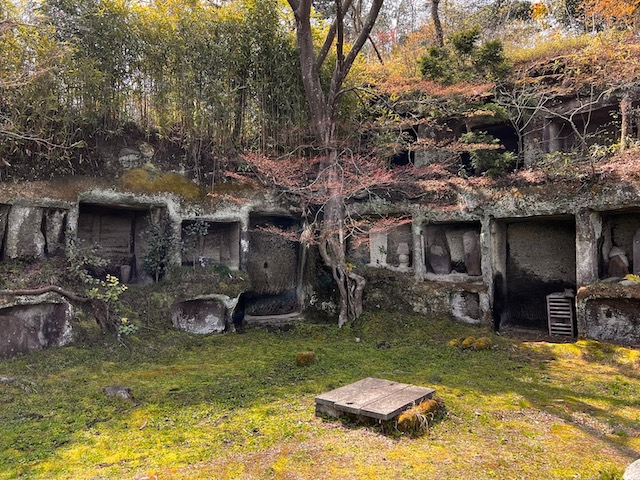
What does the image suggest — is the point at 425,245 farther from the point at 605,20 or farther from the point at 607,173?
the point at 605,20

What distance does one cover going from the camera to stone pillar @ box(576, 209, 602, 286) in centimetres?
933

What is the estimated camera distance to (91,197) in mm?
9758

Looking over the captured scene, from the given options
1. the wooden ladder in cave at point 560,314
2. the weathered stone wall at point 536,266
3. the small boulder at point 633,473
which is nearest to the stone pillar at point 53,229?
the small boulder at point 633,473

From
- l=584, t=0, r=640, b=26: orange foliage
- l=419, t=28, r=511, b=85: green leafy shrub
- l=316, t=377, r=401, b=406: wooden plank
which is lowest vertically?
l=316, t=377, r=401, b=406: wooden plank

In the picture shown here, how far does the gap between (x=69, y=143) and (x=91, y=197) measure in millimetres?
1255

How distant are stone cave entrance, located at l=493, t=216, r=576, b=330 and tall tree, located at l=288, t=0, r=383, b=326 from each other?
3.73 m

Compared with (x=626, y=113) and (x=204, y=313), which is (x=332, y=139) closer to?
(x=204, y=313)

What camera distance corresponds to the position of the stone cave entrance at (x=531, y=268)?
11.3 metres

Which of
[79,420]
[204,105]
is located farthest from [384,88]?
[79,420]

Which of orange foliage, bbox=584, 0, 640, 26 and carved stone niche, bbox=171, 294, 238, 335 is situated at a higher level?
orange foliage, bbox=584, 0, 640, 26

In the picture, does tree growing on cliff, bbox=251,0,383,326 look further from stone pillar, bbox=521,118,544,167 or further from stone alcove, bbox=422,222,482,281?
stone pillar, bbox=521,118,544,167

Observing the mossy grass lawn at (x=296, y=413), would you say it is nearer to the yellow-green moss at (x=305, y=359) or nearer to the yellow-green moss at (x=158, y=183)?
the yellow-green moss at (x=305, y=359)

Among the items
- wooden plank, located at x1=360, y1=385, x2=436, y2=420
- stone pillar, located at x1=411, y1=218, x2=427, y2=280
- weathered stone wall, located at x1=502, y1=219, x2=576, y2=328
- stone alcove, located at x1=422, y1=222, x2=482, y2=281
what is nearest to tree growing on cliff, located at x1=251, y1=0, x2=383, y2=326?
A: stone pillar, located at x1=411, y1=218, x2=427, y2=280

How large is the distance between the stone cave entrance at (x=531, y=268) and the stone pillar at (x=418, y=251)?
1.84m
